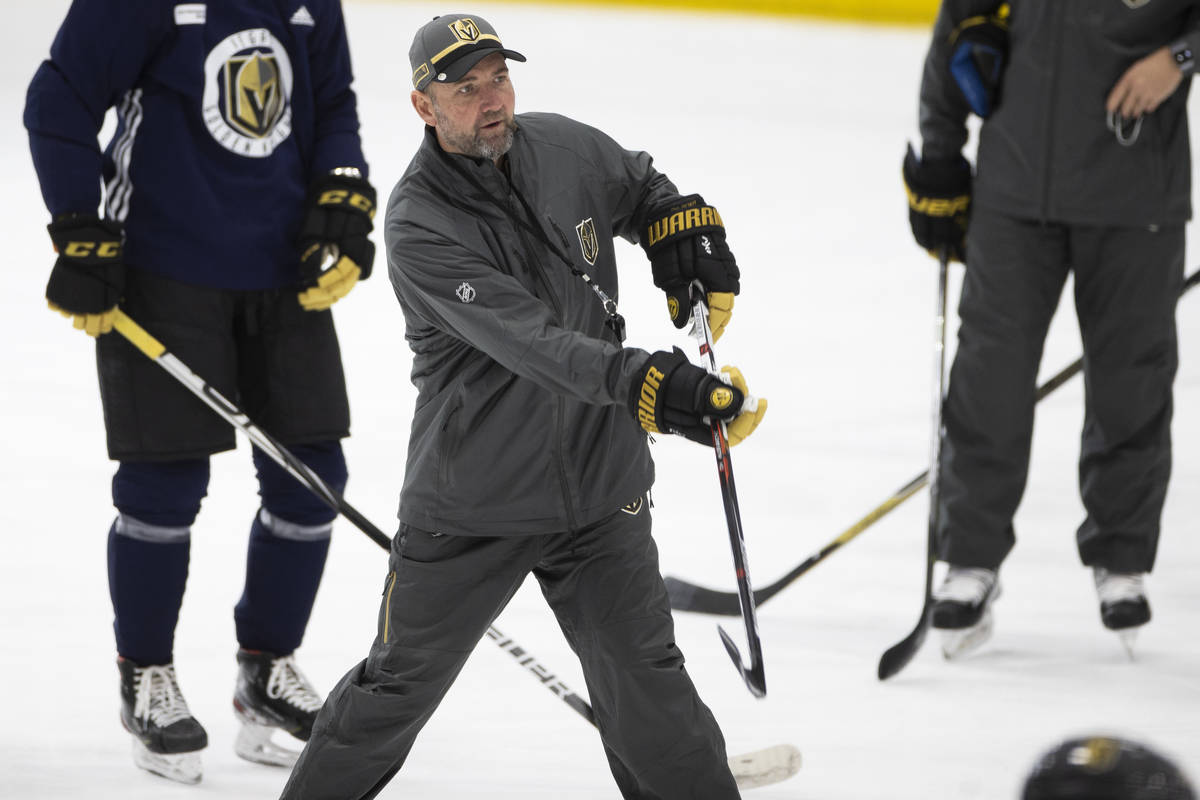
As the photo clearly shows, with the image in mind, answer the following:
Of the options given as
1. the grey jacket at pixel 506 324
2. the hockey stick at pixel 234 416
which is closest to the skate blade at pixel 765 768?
the hockey stick at pixel 234 416

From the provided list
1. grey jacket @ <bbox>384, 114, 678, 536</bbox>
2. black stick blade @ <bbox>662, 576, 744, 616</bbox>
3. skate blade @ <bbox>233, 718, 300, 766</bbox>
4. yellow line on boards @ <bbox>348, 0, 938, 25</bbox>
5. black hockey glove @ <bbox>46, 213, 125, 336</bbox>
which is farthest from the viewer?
yellow line on boards @ <bbox>348, 0, 938, 25</bbox>

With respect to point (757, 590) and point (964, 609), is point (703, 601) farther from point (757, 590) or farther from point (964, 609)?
point (964, 609)

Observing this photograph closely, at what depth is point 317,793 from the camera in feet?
6.63

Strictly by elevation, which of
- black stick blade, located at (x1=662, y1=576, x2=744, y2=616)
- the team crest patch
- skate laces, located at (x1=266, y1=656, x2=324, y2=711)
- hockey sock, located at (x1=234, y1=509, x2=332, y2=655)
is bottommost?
black stick blade, located at (x1=662, y1=576, x2=744, y2=616)

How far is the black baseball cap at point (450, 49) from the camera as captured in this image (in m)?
1.87

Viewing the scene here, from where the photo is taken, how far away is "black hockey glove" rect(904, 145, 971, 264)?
2.93 meters

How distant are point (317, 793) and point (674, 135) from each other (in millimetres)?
5311

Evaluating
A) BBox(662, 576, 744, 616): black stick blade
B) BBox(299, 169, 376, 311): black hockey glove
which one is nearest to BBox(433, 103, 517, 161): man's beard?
BBox(299, 169, 376, 311): black hockey glove

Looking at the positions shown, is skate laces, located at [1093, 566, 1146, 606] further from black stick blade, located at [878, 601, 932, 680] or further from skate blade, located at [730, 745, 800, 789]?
skate blade, located at [730, 745, 800, 789]

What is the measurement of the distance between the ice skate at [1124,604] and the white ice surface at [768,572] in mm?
60

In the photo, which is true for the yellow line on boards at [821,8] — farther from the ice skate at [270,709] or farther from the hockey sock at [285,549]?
the ice skate at [270,709]

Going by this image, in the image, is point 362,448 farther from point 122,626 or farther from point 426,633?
point 426,633

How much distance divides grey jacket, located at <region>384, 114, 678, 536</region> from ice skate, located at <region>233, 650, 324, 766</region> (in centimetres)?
67

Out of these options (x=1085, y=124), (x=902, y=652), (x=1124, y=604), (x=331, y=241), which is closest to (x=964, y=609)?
(x=902, y=652)
